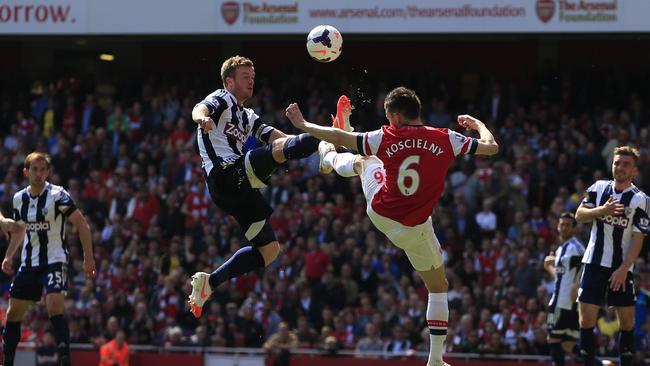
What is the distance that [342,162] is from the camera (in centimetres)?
1067

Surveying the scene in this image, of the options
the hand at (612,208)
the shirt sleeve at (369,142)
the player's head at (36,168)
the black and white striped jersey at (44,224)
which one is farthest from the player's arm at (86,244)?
the hand at (612,208)

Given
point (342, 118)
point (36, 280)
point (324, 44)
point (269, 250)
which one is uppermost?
point (324, 44)

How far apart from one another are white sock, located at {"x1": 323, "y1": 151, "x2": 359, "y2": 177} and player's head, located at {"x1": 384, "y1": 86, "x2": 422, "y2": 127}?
36.1 inches

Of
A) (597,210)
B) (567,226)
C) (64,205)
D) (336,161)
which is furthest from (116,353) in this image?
(597,210)

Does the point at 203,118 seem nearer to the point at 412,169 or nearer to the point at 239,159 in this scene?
the point at 239,159

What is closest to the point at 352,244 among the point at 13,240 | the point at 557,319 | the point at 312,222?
the point at 312,222

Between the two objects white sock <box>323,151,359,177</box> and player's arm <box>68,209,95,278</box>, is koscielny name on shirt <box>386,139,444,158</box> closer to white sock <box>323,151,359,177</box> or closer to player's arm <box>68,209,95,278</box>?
white sock <box>323,151,359,177</box>

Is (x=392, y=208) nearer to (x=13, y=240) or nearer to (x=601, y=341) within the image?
(x=13, y=240)

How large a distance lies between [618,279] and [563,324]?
8.78 ft

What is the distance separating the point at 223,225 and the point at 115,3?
4.90 m

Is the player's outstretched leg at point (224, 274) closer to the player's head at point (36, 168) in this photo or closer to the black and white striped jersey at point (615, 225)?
the player's head at point (36, 168)

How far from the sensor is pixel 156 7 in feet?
73.2

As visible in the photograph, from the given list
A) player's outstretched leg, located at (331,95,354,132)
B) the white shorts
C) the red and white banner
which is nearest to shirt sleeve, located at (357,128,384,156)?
the white shorts

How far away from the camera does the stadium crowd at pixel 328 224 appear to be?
59.7ft
